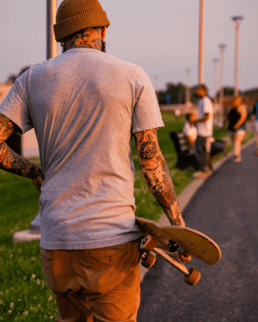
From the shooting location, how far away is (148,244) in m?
1.92

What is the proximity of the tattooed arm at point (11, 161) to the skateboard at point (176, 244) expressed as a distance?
644 millimetres

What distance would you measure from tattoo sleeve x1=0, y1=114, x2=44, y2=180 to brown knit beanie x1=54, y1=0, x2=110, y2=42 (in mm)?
470

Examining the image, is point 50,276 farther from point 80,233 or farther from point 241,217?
point 241,217

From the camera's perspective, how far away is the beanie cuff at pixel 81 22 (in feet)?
6.11

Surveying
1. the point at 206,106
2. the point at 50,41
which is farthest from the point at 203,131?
the point at 50,41

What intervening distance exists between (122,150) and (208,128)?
827 cm

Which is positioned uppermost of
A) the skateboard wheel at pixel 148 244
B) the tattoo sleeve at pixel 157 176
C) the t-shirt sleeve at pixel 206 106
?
the tattoo sleeve at pixel 157 176

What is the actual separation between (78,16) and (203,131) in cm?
834

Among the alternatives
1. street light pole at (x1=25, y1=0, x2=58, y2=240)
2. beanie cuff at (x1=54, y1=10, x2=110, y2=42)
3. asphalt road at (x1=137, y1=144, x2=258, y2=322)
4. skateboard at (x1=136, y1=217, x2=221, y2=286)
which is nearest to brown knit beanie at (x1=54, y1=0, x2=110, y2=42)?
beanie cuff at (x1=54, y1=10, x2=110, y2=42)

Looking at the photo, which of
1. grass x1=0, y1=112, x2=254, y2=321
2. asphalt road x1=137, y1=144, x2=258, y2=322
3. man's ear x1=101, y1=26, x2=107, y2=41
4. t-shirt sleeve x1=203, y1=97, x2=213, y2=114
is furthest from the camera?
t-shirt sleeve x1=203, y1=97, x2=213, y2=114

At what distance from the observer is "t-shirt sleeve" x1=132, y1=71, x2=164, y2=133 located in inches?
71.1

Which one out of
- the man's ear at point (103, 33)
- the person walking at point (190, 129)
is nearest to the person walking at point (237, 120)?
the person walking at point (190, 129)

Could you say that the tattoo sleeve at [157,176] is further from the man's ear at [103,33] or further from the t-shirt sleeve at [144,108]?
the man's ear at [103,33]

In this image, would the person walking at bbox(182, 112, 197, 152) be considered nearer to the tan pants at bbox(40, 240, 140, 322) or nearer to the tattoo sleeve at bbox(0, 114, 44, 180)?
the tattoo sleeve at bbox(0, 114, 44, 180)
